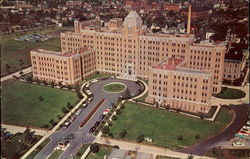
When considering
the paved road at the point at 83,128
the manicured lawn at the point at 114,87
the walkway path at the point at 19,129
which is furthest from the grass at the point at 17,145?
the manicured lawn at the point at 114,87

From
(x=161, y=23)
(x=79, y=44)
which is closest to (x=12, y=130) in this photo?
(x=79, y=44)

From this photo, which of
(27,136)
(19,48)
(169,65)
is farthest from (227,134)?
(19,48)

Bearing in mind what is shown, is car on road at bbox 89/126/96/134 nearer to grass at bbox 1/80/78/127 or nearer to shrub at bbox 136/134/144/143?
grass at bbox 1/80/78/127

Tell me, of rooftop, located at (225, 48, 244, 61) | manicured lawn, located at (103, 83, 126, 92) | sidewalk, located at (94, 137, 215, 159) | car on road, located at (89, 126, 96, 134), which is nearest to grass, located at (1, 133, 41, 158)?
car on road, located at (89, 126, 96, 134)

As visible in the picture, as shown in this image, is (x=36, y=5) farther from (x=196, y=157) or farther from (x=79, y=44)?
(x=196, y=157)

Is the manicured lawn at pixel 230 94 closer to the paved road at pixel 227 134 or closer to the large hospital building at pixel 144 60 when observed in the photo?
the large hospital building at pixel 144 60

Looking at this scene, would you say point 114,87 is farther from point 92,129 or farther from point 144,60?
point 92,129
